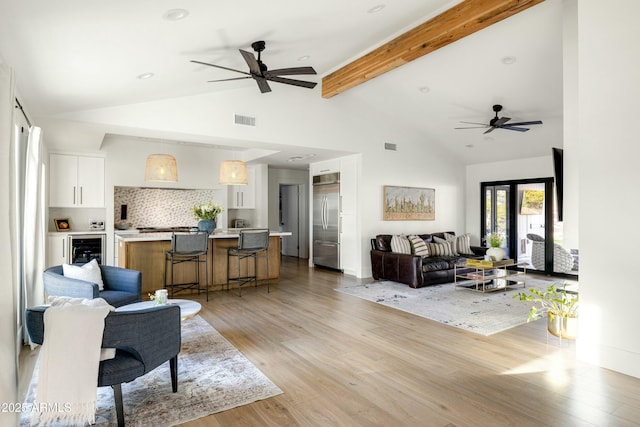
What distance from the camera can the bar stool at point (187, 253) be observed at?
5305mm

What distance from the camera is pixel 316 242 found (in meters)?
8.90

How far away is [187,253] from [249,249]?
0.96 metres

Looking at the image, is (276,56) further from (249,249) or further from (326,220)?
(326,220)

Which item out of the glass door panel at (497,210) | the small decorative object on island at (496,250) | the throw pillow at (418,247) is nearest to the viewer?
the small decorative object on island at (496,250)

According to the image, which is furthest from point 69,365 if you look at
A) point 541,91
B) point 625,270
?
point 541,91

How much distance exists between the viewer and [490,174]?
9297 millimetres

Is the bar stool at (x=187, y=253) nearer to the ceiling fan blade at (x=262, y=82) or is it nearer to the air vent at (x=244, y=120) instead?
the air vent at (x=244, y=120)

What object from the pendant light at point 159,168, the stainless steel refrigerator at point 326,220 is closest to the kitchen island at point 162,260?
the pendant light at point 159,168

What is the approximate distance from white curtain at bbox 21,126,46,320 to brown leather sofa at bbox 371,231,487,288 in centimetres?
528

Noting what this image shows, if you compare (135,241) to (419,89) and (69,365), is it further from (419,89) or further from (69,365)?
(419,89)

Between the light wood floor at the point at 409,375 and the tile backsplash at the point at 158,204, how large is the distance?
14.3 feet

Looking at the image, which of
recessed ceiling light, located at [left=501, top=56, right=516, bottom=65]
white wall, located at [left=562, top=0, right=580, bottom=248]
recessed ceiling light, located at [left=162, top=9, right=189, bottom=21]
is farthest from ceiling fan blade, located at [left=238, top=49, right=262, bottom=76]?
recessed ceiling light, located at [left=501, top=56, right=516, bottom=65]

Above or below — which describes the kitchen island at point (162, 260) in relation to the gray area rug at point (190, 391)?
above

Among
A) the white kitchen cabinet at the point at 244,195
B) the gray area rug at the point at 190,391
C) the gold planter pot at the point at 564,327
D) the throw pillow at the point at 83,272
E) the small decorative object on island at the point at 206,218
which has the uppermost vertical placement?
the white kitchen cabinet at the point at 244,195
